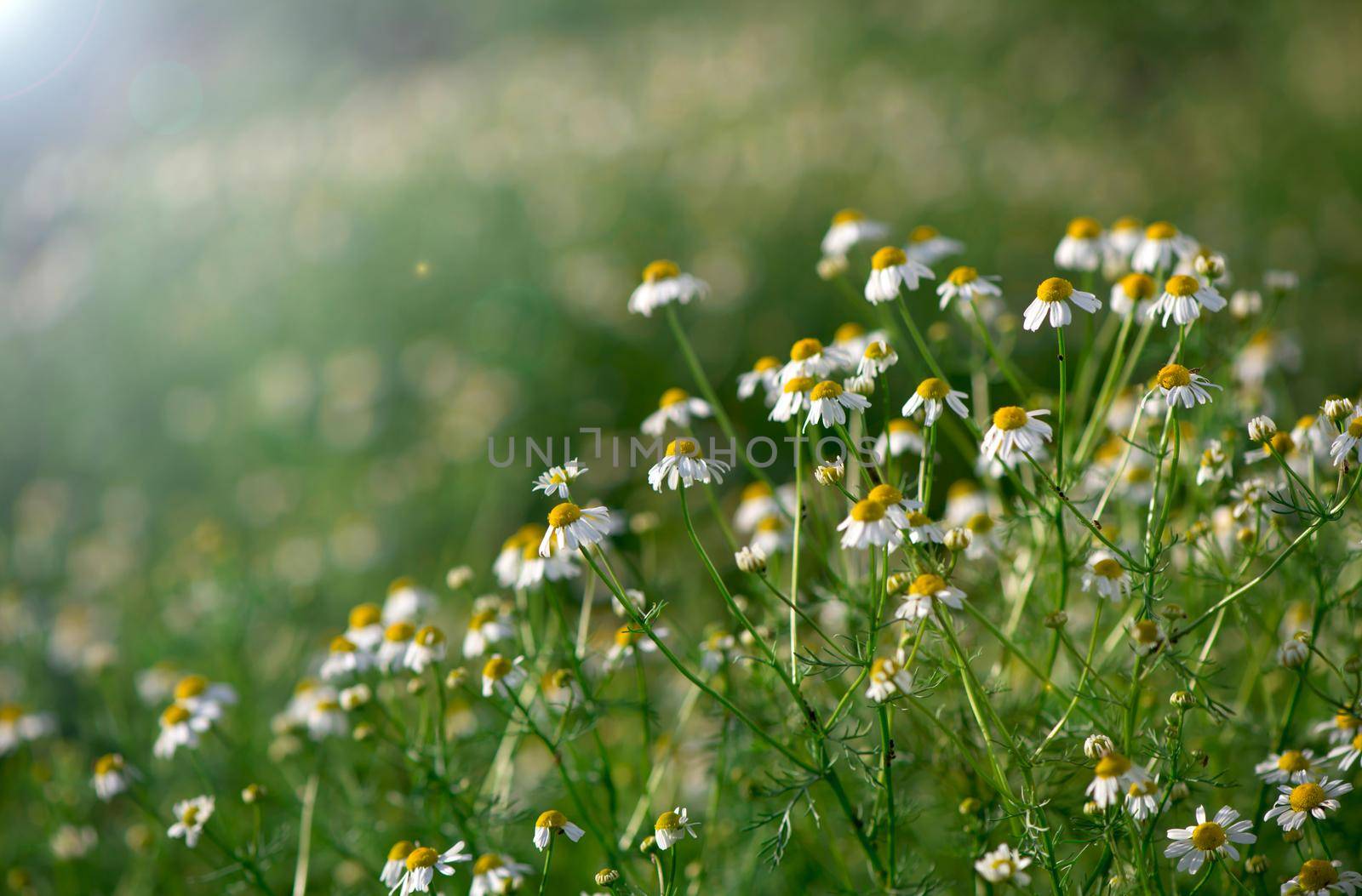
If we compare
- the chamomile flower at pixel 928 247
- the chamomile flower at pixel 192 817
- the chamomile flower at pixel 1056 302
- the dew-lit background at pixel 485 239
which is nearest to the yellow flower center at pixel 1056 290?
the chamomile flower at pixel 1056 302

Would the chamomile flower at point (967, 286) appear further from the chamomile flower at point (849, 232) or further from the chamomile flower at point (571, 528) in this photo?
the chamomile flower at point (571, 528)

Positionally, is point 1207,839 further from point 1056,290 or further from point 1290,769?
point 1056,290

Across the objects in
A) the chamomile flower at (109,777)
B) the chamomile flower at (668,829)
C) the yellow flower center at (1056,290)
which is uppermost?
the yellow flower center at (1056,290)

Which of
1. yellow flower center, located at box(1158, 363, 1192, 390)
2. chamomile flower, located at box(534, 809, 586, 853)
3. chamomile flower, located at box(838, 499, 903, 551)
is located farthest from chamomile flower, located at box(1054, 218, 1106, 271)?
chamomile flower, located at box(534, 809, 586, 853)

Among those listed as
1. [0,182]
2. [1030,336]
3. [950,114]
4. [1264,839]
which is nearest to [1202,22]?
[950,114]

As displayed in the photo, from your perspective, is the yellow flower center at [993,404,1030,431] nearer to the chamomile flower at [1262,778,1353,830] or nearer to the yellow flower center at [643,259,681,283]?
the chamomile flower at [1262,778,1353,830]

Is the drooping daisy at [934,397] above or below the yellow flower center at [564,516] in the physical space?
above
